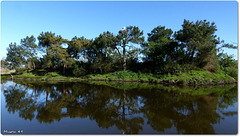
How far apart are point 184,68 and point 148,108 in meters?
16.6

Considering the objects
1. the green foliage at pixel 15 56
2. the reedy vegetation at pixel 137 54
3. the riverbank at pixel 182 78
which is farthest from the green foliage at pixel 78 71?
the green foliage at pixel 15 56

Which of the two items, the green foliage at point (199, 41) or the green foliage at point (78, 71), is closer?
the green foliage at point (199, 41)

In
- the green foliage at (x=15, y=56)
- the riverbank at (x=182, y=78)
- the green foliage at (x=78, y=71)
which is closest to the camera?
the riverbank at (x=182, y=78)

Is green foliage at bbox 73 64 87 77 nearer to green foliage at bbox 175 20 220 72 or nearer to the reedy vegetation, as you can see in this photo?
the reedy vegetation

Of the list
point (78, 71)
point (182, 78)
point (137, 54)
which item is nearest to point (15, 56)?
point (78, 71)

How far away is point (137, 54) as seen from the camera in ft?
89.4

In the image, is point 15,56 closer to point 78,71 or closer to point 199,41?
point 78,71

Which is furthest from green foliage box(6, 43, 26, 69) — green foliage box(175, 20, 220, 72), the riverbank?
green foliage box(175, 20, 220, 72)

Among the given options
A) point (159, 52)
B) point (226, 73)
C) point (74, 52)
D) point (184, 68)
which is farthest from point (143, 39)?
point (74, 52)

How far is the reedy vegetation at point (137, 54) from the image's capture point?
21297 millimetres

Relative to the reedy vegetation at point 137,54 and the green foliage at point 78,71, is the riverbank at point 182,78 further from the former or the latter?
the green foliage at point 78,71

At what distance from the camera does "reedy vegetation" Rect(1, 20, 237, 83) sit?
69.9 ft

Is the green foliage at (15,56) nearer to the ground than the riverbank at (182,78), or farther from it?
farther from it

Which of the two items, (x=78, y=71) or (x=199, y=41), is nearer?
(x=199, y=41)
